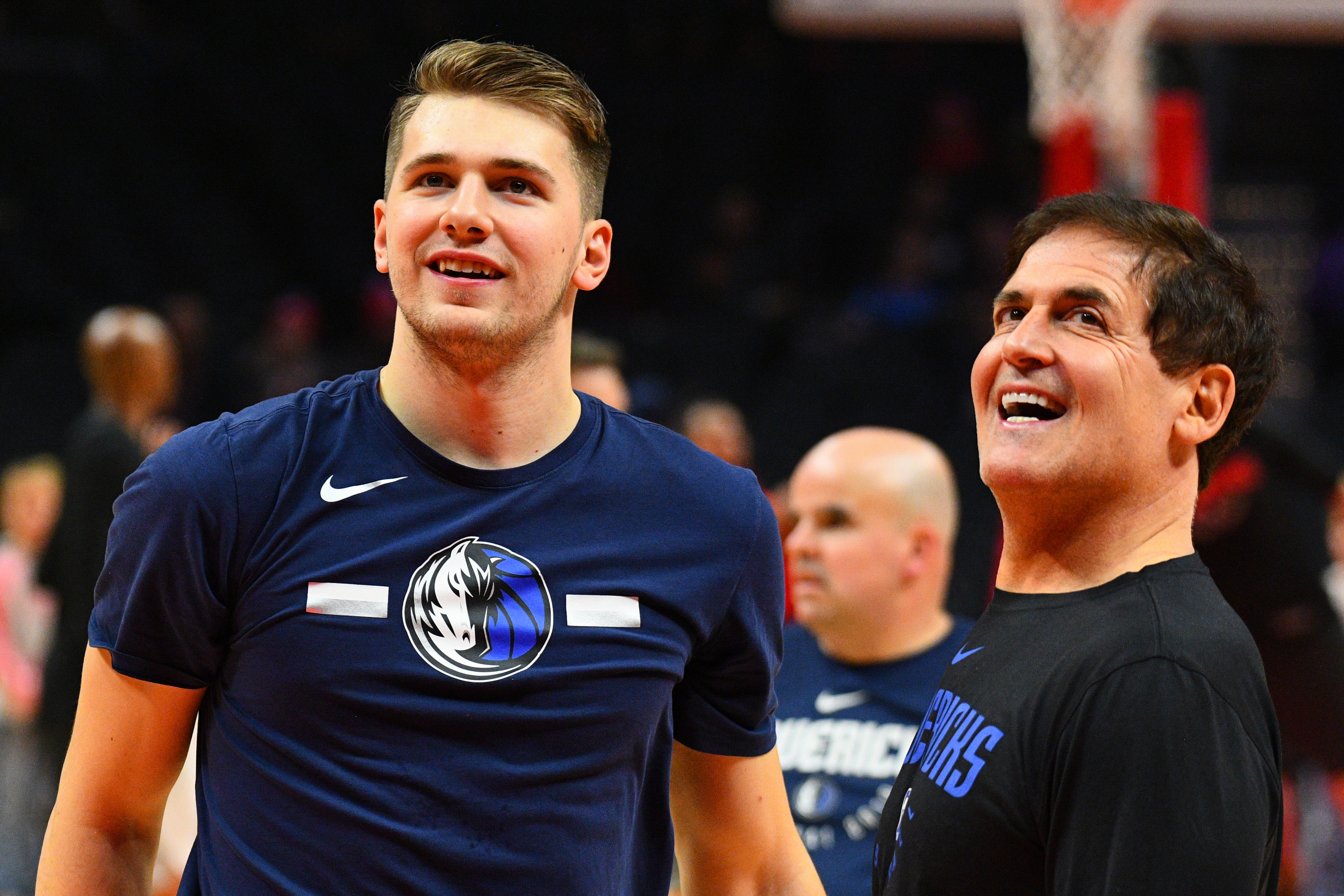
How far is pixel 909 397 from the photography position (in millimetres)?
9711

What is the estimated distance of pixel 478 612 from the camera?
1983mm

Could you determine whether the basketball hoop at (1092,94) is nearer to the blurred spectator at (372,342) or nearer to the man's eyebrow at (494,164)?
the man's eyebrow at (494,164)

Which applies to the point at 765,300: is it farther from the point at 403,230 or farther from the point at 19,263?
the point at 403,230

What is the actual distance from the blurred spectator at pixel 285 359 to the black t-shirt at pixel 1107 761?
330 inches

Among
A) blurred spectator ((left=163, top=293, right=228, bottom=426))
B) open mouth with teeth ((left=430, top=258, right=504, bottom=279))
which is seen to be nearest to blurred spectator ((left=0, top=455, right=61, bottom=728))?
blurred spectator ((left=163, top=293, right=228, bottom=426))

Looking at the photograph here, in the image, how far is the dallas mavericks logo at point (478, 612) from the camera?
6.43 feet

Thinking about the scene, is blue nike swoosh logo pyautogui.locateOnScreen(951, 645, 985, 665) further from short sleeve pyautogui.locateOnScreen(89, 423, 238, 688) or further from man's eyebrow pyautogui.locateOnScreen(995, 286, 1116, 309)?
short sleeve pyautogui.locateOnScreen(89, 423, 238, 688)

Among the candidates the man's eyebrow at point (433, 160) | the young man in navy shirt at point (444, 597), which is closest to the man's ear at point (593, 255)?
the young man in navy shirt at point (444, 597)

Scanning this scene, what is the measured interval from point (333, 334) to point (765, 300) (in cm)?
361

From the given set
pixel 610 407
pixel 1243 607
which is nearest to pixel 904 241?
pixel 1243 607

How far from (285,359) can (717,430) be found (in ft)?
13.1

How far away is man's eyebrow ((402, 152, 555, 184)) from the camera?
6.83 feet

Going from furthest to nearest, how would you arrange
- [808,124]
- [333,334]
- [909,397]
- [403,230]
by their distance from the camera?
[808,124] → [333,334] → [909,397] → [403,230]

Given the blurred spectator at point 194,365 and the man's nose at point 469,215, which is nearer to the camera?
the man's nose at point 469,215
